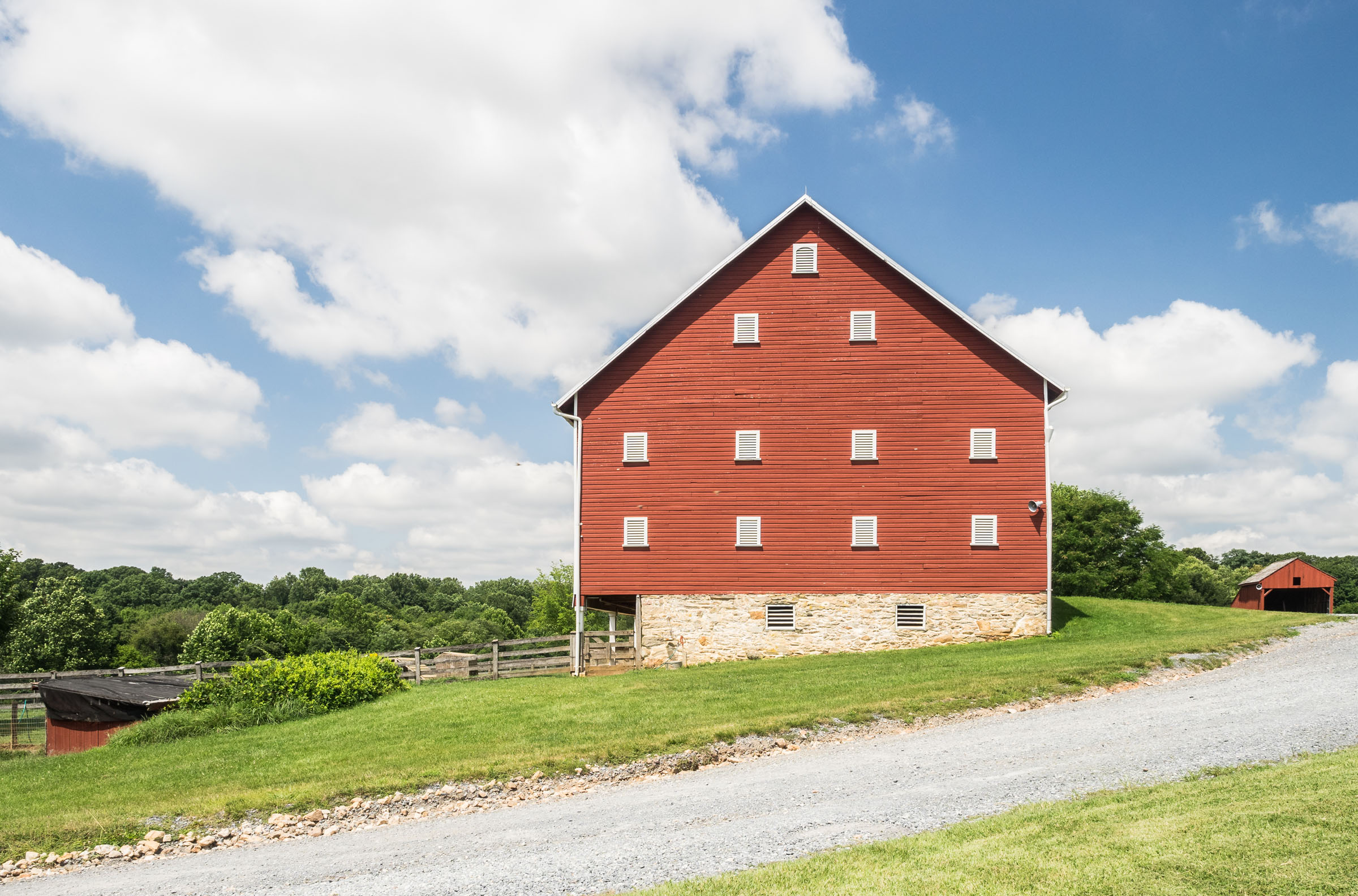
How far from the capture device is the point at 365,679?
70.1 feet

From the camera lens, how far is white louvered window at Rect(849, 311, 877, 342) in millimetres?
27203

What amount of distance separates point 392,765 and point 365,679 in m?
8.42

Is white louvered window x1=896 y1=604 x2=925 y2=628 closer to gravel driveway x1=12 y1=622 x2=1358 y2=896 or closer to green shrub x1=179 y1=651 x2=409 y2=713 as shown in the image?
gravel driveway x1=12 y1=622 x2=1358 y2=896

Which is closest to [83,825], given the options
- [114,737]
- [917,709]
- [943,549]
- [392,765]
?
[392,765]

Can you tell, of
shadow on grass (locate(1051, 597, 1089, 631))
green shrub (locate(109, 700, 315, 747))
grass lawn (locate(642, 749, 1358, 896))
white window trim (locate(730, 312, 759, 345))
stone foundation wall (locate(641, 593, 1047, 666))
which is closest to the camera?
grass lawn (locate(642, 749, 1358, 896))

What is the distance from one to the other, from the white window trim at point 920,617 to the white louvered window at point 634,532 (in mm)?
7840

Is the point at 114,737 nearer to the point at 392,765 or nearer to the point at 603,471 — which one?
the point at 392,765

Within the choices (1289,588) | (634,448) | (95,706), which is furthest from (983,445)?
(1289,588)

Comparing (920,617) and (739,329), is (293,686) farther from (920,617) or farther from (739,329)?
(920,617)

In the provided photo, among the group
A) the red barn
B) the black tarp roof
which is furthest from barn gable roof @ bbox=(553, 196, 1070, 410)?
the black tarp roof

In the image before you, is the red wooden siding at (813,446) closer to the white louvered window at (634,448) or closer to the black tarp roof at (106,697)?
the white louvered window at (634,448)

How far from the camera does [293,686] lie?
20.5m

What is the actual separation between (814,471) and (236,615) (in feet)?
191

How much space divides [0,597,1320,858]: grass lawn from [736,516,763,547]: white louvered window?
13.4 feet
